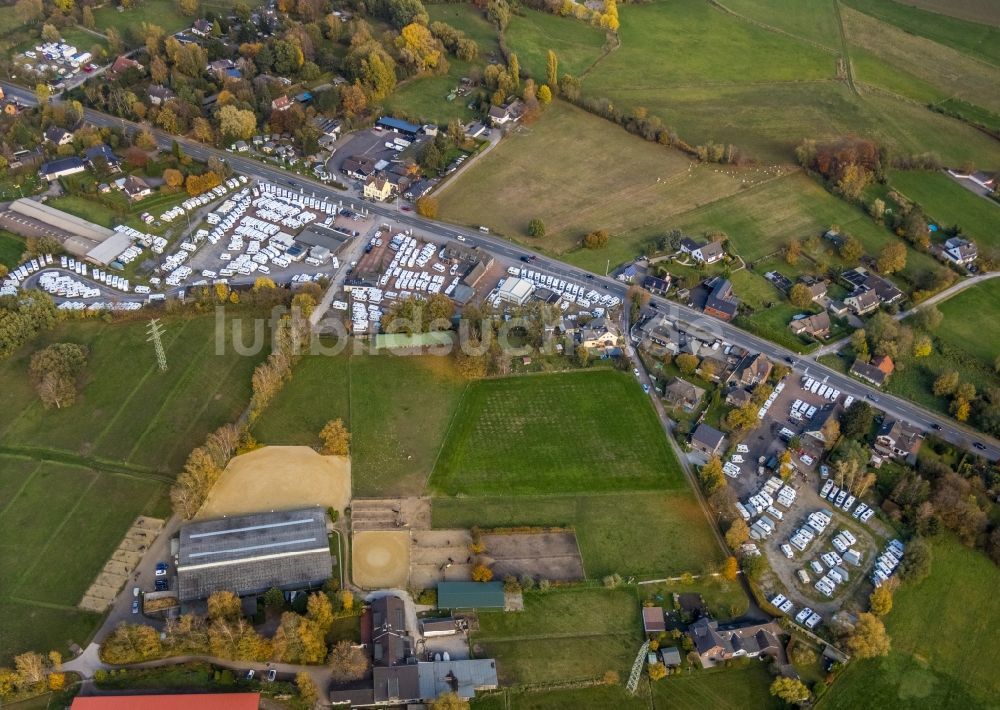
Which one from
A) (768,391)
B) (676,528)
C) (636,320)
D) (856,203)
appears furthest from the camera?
(856,203)

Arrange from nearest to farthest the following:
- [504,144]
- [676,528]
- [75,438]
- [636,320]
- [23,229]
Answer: [676,528] → [75,438] → [636,320] → [23,229] → [504,144]

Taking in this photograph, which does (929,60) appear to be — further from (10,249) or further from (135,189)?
(10,249)

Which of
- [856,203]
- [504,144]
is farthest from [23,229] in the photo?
[856,203]

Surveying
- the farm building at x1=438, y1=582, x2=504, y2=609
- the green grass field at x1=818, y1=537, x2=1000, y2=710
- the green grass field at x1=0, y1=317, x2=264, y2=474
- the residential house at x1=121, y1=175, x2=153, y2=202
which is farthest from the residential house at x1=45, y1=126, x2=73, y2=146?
the green grass field at x1=818, y1=537, x2=1000, y2=710

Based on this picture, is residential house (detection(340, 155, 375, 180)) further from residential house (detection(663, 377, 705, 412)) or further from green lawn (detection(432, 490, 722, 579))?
green lawn (detection(432, 490, 722, 579))

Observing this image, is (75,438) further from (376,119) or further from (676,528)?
(376,119)

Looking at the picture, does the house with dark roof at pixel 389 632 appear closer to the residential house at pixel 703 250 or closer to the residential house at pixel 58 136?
the residential house at pixel 703 250
